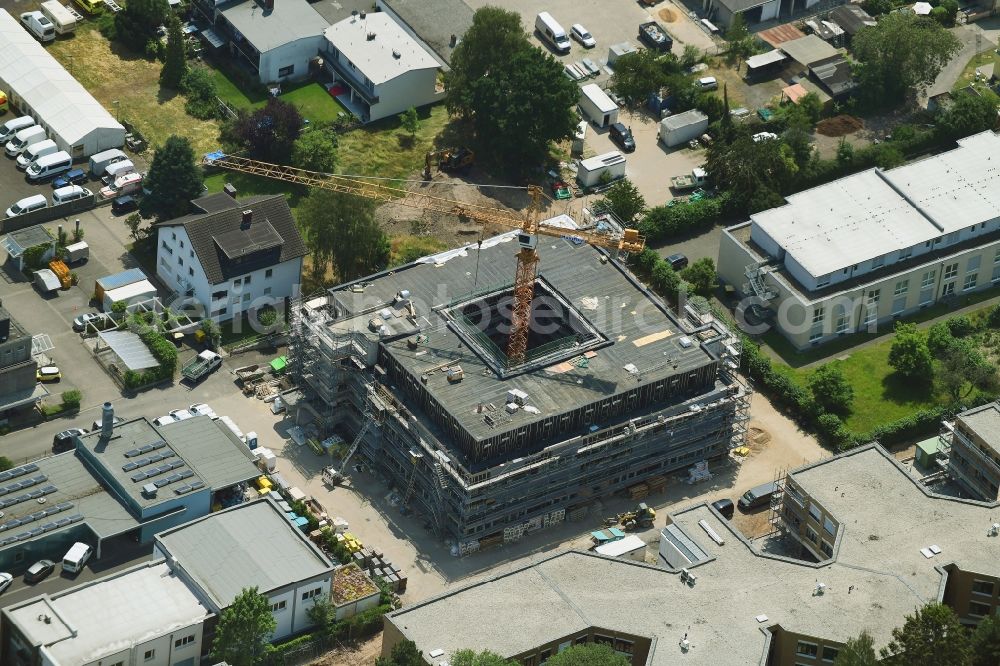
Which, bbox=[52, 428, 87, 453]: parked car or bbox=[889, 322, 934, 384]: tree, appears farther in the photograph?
bbox=[889, 322, 934, 384]: tree

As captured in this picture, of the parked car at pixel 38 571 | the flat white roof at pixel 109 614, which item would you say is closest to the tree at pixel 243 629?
the flat white roof at pixel 109 614

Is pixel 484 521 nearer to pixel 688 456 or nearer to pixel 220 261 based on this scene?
pixel 688 456

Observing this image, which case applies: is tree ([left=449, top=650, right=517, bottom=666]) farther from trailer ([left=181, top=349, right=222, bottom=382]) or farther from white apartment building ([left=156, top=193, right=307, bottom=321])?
white apartment building ([left=156, top=193, right=307, bottom=321])

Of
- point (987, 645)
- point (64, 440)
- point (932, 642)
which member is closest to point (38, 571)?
point (64, 440)

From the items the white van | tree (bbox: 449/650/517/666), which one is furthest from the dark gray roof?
tree (bbox: 449/650/517/666)

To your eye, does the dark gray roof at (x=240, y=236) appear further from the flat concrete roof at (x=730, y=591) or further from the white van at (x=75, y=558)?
the flat concrete roof at (x=730, y=591)

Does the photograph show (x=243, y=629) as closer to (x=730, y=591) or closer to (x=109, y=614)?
(x=109, y=614)
